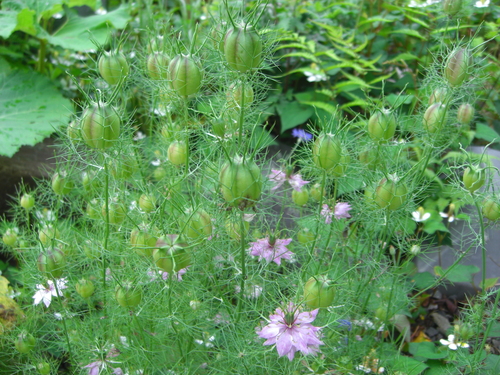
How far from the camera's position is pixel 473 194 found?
3.43 ft

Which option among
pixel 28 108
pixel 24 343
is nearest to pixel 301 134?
pixel 24 343

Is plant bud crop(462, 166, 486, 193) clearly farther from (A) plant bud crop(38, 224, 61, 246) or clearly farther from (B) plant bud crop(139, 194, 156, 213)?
(A) plant bud crop(38, 224, 61, 246)

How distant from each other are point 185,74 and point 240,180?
0.22 meters

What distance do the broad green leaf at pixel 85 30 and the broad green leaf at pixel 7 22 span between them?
178 mm

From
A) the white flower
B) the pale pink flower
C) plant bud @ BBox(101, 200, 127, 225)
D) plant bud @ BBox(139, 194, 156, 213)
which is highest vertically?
plant bud @ BBox(139, 194, 156, 213)

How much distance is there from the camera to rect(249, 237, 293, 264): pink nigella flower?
1106mm

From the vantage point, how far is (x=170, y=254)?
834 mm

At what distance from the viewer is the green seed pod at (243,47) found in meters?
0.83

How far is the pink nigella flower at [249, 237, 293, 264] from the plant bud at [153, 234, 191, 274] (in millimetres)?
273

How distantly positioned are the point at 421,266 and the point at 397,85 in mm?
869

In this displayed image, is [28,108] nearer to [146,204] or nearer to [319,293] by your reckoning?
[146,204]

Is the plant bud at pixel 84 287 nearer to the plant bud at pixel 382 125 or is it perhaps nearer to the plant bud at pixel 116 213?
the plant bud at pixel 116 213

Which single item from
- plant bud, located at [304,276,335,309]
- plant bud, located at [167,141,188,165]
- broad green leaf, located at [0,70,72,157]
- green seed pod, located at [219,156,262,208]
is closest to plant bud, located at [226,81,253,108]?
plant bud, located at [167,141,188,165]

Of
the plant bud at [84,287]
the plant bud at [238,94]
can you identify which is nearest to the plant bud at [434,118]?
the plant bud at [238,94]
